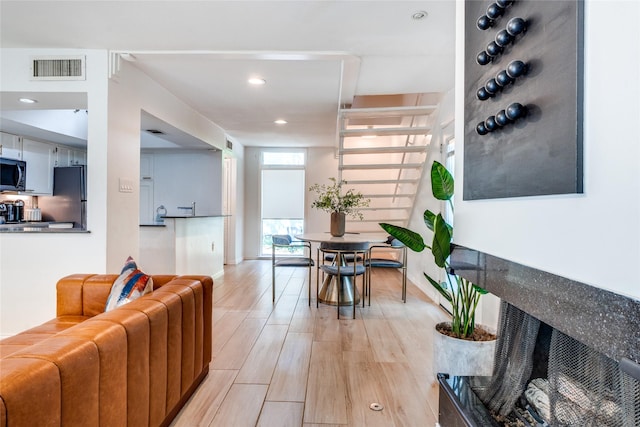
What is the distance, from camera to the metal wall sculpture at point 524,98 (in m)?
0.58

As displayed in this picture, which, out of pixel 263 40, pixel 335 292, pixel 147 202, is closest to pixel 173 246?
pixel 335 292

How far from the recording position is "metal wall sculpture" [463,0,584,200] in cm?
58

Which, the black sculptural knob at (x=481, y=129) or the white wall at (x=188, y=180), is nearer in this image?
the black sculptural knob at (x=481, y=129)

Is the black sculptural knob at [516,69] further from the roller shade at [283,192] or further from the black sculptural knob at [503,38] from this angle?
the roller shade at [283,192]

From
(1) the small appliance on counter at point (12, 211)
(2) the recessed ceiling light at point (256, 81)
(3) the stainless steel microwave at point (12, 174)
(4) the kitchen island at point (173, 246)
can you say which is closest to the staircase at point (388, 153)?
(2) the recessed ceiling light at point (256, 81)

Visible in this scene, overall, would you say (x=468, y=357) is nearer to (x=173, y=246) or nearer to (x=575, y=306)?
(x=575, y=306)

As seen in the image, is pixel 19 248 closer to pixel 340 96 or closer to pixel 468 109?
pixel 340 96

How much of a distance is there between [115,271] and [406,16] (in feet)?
9.94

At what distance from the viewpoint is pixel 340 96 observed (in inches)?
144

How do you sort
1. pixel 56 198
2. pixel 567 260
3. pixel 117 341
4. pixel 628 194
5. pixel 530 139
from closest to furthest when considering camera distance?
pixel 628 194 → pixel 567 260 → pixel 530 139 → pixel 117 341 → pixel 56 198

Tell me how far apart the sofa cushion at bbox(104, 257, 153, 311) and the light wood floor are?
68 cm

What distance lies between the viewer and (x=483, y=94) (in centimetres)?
88

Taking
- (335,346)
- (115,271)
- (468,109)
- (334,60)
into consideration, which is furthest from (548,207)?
(115,271)

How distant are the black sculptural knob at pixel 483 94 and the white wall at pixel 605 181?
0.32 m
